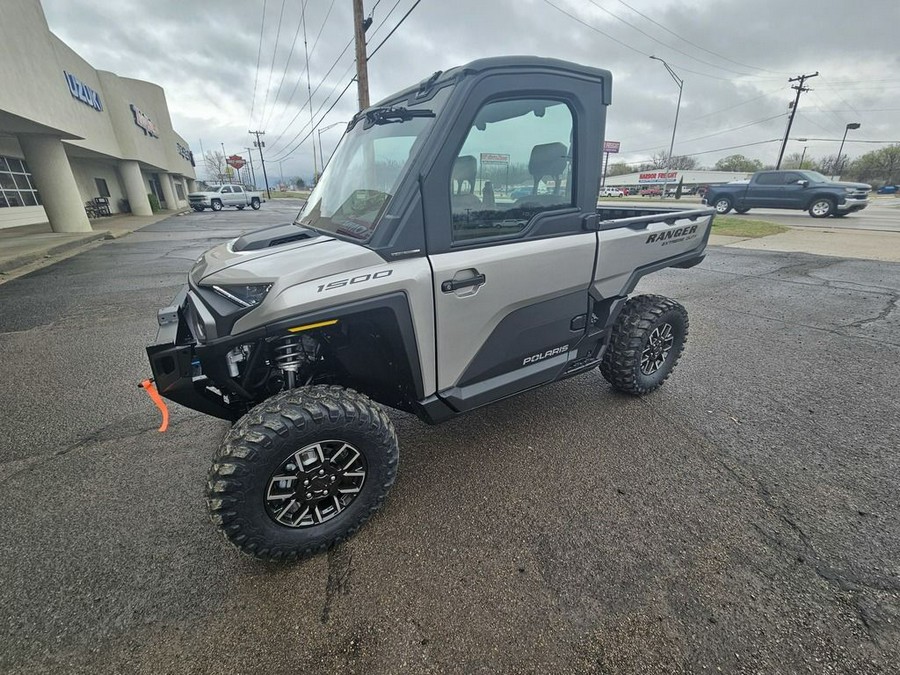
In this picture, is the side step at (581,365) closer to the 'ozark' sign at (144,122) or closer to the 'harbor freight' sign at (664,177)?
the 'ozark' sign at (144,122)

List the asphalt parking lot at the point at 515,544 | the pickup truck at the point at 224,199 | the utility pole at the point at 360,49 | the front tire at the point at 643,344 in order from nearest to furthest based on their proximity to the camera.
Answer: the asphalt parking lot at the point at 515,544 < the front tire at the point at 643,344 < the utility pole at the point at 360,49 < the pickup truck at the point at 224,199

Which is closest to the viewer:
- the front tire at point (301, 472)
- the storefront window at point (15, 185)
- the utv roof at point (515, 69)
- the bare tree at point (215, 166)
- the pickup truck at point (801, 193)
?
the front tire at point (301, 472)

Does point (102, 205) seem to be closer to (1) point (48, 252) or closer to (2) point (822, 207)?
(1) point (48, 252)

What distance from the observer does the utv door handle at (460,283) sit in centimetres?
203

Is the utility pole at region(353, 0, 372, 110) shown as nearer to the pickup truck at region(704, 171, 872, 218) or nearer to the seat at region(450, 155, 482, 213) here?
the seat at region(450, 155, 482, 213)

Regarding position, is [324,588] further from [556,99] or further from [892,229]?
[892,229]

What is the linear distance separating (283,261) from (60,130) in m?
17.0

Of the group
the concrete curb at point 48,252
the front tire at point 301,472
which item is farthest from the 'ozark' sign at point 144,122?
the front tire at point 301,472

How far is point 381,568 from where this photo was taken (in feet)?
6.39

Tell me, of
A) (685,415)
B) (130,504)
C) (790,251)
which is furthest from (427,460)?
(790,251)

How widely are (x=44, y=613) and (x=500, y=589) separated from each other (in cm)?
197

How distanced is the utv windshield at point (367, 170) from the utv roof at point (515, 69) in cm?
12

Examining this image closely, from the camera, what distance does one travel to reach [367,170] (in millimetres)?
2365

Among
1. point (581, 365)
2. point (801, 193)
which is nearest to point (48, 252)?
point (581, 365)
